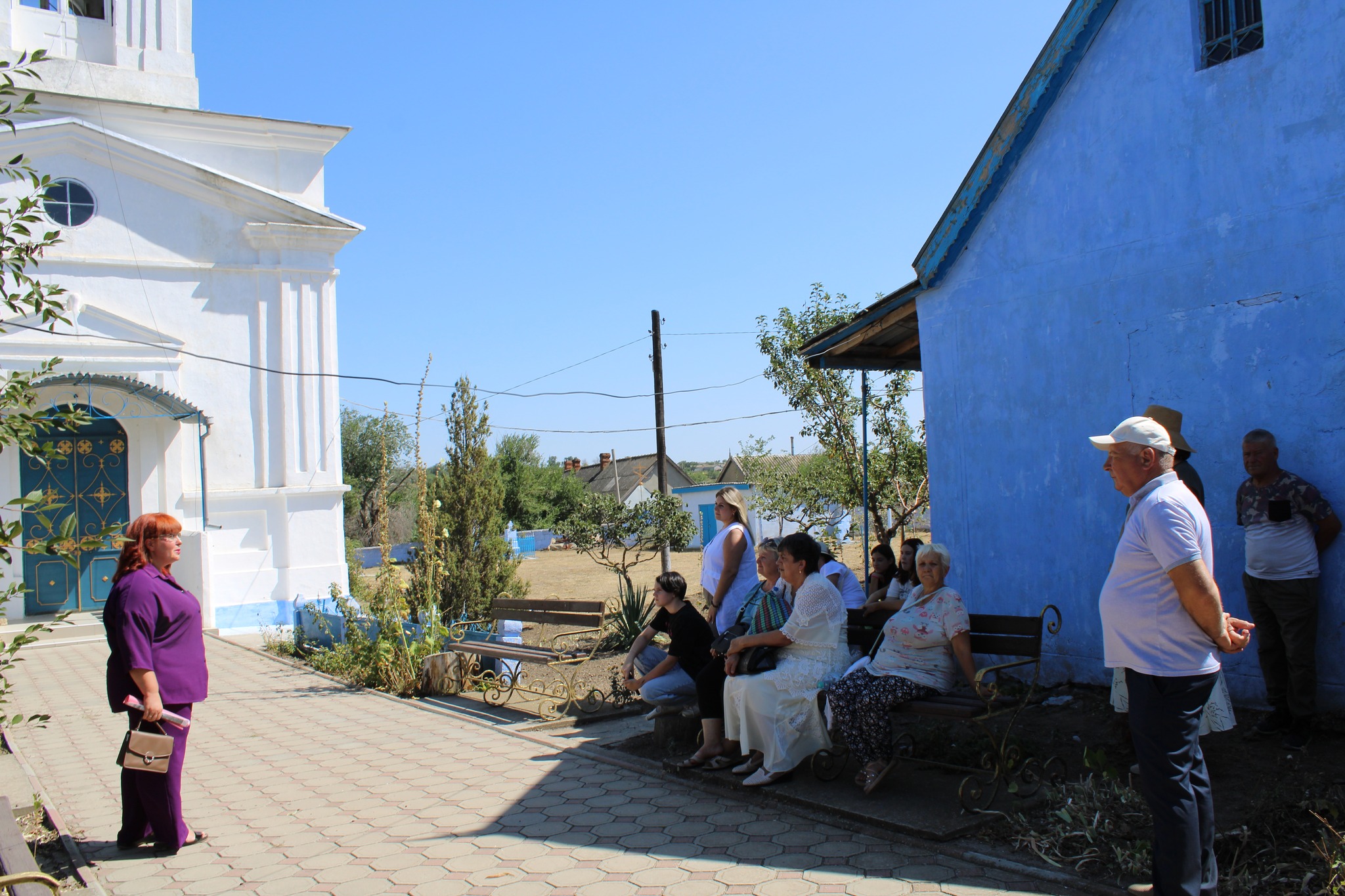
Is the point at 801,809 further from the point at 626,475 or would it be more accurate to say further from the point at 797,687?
the point at 626,475

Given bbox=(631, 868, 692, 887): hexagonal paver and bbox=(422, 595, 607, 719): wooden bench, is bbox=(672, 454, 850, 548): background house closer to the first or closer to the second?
bbox=(422, 595, 607, 719): wooden bench

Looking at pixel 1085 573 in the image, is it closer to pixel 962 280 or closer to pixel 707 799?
pixel 962 280

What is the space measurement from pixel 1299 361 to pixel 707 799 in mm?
4328

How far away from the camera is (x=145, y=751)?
479cm

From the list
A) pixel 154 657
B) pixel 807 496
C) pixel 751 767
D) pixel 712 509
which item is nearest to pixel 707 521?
pixel 712 509

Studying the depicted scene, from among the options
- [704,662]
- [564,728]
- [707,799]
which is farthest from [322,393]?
[707,799]

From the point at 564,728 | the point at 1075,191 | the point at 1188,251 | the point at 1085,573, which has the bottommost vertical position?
the point at 564,728

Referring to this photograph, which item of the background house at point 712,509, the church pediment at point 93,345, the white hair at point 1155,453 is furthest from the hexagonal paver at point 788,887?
the background house at point 712,509

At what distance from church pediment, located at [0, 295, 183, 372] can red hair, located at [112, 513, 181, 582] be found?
1019 cm

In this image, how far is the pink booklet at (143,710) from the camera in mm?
4859

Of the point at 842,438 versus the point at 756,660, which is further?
the point at 842,438

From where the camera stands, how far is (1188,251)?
6.40 m

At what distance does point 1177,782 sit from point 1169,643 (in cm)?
50

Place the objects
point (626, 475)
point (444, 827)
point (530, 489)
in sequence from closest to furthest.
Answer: point (444, 827) < point (530, 489) < point (626, 475)
